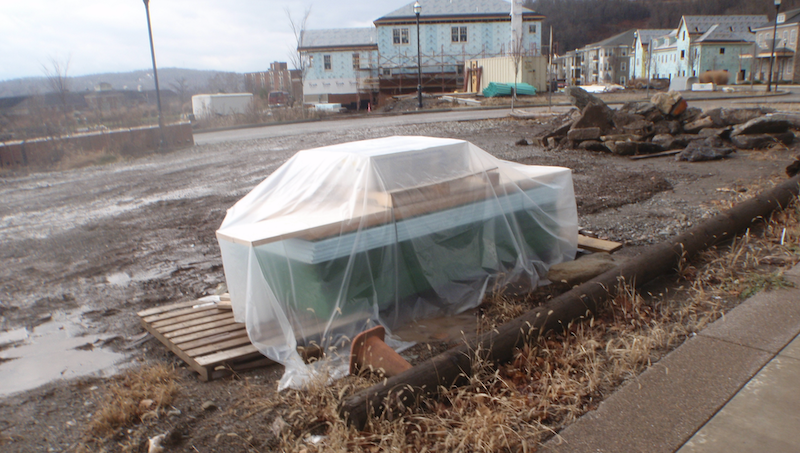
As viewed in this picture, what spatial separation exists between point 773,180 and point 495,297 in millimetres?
6536

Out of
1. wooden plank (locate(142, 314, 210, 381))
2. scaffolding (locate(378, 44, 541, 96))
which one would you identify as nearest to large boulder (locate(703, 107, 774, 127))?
wooden plank (locate(142, 314, 210, 381))

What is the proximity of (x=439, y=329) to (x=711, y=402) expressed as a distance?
225 cm

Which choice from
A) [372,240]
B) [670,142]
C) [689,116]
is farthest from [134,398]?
[689,116]

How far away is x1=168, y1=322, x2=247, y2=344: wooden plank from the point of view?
446cm

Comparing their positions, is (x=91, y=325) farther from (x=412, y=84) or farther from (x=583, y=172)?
(x=412, y=84)

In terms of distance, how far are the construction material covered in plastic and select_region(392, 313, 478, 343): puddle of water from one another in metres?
0.08

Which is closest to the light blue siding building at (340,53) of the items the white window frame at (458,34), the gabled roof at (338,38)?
the gabled roof at (338,38)

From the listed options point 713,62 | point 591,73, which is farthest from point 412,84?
point 591,73

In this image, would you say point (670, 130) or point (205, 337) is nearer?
point (205, 337)

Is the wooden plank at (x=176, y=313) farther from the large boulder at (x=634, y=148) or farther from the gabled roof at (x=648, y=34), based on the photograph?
the gabled roof at (x=648, y=34)

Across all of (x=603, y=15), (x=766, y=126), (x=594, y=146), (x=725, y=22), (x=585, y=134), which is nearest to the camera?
(x=766, y=126)

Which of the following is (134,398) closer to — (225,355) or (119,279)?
(225,355)

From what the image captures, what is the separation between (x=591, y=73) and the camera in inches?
3821

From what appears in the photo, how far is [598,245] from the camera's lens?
623 centimetres
